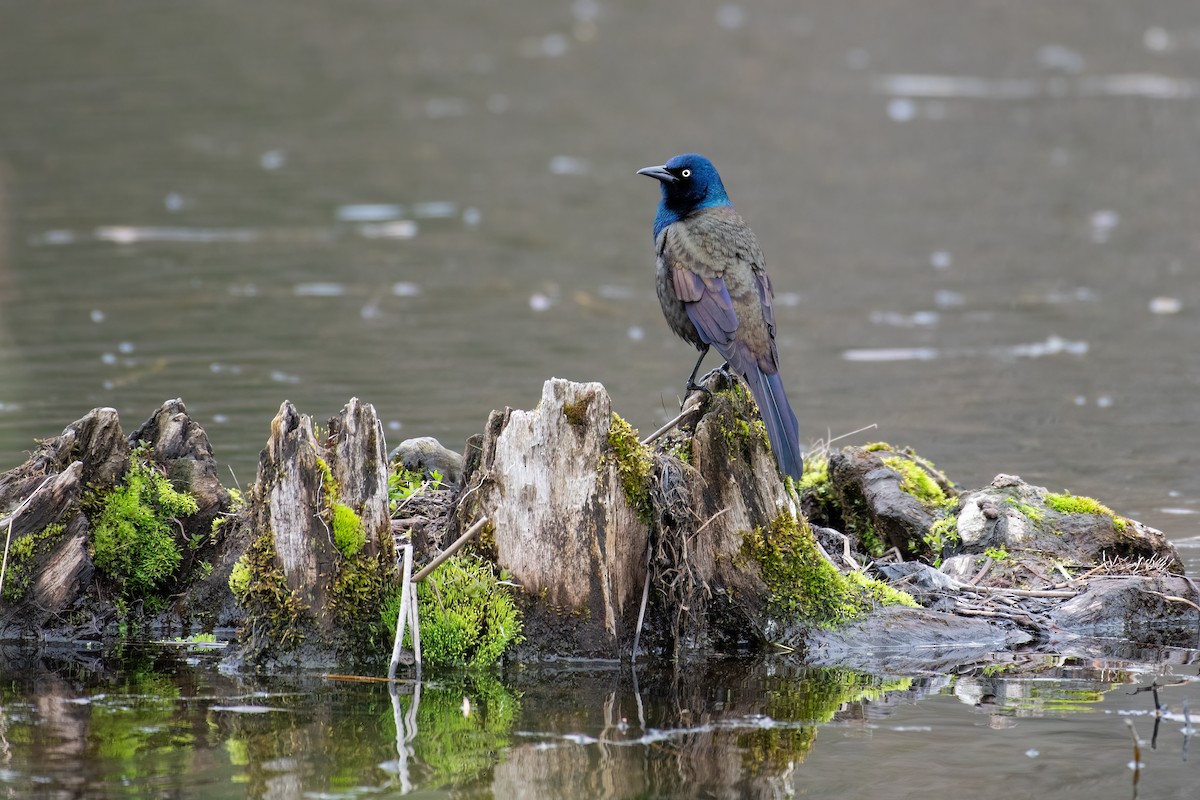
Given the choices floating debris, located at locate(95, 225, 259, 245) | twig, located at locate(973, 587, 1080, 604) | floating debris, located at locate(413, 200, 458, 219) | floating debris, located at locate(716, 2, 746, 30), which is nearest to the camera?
twig, located at locate(973, 587, 1080, 604)

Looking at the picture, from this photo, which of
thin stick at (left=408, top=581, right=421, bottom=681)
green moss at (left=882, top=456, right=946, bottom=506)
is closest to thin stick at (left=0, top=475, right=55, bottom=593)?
thin stick at (left=408, top=581, right=421, bottom=681)

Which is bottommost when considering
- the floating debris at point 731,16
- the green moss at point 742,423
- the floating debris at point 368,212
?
the green moss at point 742,423

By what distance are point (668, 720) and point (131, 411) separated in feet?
25.0

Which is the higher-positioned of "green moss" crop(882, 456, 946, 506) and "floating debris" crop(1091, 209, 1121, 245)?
"floating debris" crop(1091, 209, 1121, 245)

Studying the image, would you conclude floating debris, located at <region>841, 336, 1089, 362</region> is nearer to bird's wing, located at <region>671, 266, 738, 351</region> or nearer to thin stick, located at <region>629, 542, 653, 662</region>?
bird's wing, located at <region>671, 266, 738, 351</region>

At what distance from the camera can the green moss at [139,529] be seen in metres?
8.11

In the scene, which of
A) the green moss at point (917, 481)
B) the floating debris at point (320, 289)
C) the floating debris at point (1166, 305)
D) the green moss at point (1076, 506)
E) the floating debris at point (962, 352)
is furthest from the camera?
the floating debris at point (320, 289)

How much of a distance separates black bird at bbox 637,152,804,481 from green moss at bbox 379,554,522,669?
1.50m

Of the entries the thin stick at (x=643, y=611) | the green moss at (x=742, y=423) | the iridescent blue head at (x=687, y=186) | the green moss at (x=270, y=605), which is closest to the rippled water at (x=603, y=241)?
the green moss at (x=270, y=605)

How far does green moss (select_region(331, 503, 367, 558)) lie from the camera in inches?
299

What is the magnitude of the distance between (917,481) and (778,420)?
1767 millimetres

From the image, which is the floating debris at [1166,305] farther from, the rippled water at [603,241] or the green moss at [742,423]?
the green moss at [742,423]

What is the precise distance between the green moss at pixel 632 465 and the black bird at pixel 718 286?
2.04 feet

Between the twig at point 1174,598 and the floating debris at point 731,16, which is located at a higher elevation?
the floating debris at point 731,16
